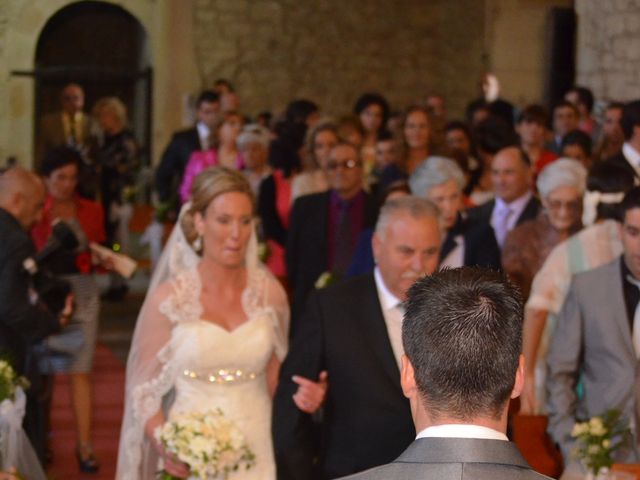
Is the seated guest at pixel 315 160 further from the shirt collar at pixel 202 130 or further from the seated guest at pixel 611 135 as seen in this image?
the shirt collar at pixel 202 130

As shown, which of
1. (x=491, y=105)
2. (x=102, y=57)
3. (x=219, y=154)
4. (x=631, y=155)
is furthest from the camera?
(x=102, y=57)

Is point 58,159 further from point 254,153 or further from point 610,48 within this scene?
point 610,48

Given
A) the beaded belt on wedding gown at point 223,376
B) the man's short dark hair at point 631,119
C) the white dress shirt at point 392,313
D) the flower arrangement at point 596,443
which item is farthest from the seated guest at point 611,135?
the white dress shirt at point 392,313

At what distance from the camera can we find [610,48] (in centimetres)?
1210

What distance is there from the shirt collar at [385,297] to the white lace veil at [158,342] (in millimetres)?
882

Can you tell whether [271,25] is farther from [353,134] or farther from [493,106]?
[353,134]

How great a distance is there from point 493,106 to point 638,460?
8.27 meters

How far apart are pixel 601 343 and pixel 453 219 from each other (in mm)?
1550

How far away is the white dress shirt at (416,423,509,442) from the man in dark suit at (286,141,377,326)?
16.9 ft

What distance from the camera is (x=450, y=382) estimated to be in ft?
7.20

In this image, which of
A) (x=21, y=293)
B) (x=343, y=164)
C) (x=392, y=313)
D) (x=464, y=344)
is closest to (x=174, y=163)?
(x=343, y=164)

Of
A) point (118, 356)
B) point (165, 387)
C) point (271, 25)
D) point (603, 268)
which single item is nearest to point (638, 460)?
point (603, 268)

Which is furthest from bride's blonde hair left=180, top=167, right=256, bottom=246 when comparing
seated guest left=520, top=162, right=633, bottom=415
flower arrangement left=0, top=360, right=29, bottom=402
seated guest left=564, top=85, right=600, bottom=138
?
seated guest left=564, top=85, right=600, bottom=138

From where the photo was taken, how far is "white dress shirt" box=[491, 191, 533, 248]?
6988 mm
